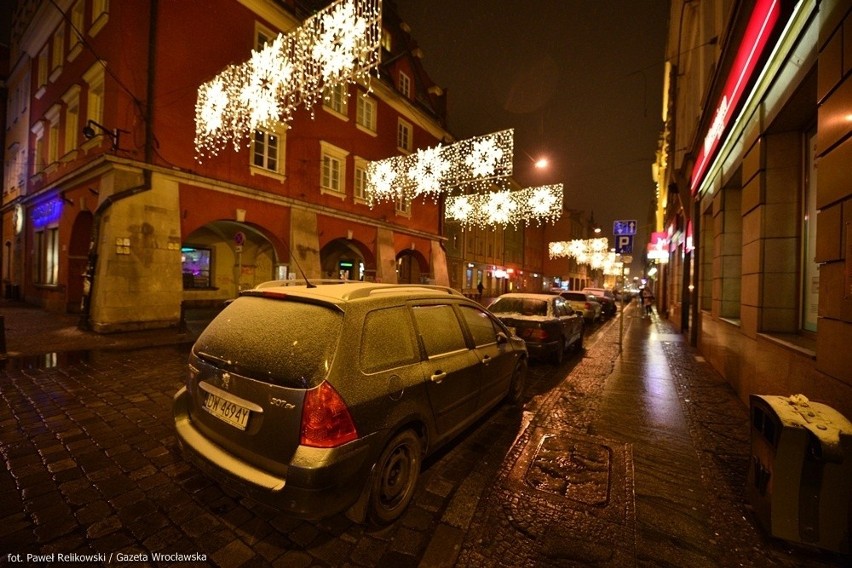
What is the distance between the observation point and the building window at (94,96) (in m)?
11.6

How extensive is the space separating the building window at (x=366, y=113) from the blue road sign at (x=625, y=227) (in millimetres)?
13210

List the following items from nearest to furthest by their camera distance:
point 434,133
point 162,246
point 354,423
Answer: point 354,423, point 162,246, point 434,133

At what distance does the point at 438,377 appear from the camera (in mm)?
3068

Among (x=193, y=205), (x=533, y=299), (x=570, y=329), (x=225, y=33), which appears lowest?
(x=570, y=329)

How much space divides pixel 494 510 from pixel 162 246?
12171 mm

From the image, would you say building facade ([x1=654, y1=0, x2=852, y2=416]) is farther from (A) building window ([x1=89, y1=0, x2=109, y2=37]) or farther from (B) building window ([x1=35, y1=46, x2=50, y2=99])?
(B) building window ([x1=35, y1=46, x2=50, y2=99])

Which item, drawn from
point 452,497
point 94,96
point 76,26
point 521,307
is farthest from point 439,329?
point 76,26

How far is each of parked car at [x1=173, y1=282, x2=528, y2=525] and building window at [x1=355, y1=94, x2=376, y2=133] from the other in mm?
16969

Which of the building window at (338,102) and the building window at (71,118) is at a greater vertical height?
the building window at (338,102)

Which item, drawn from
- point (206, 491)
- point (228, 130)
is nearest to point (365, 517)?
point (206, 491)

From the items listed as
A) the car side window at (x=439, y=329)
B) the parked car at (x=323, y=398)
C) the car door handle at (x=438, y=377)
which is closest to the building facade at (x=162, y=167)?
the parked car at (x=323, y=398)

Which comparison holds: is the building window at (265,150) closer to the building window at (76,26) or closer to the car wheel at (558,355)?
the building window at (76,26)

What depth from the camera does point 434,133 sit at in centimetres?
2320

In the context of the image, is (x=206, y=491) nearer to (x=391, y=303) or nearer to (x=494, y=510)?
(x=391, y=303)
